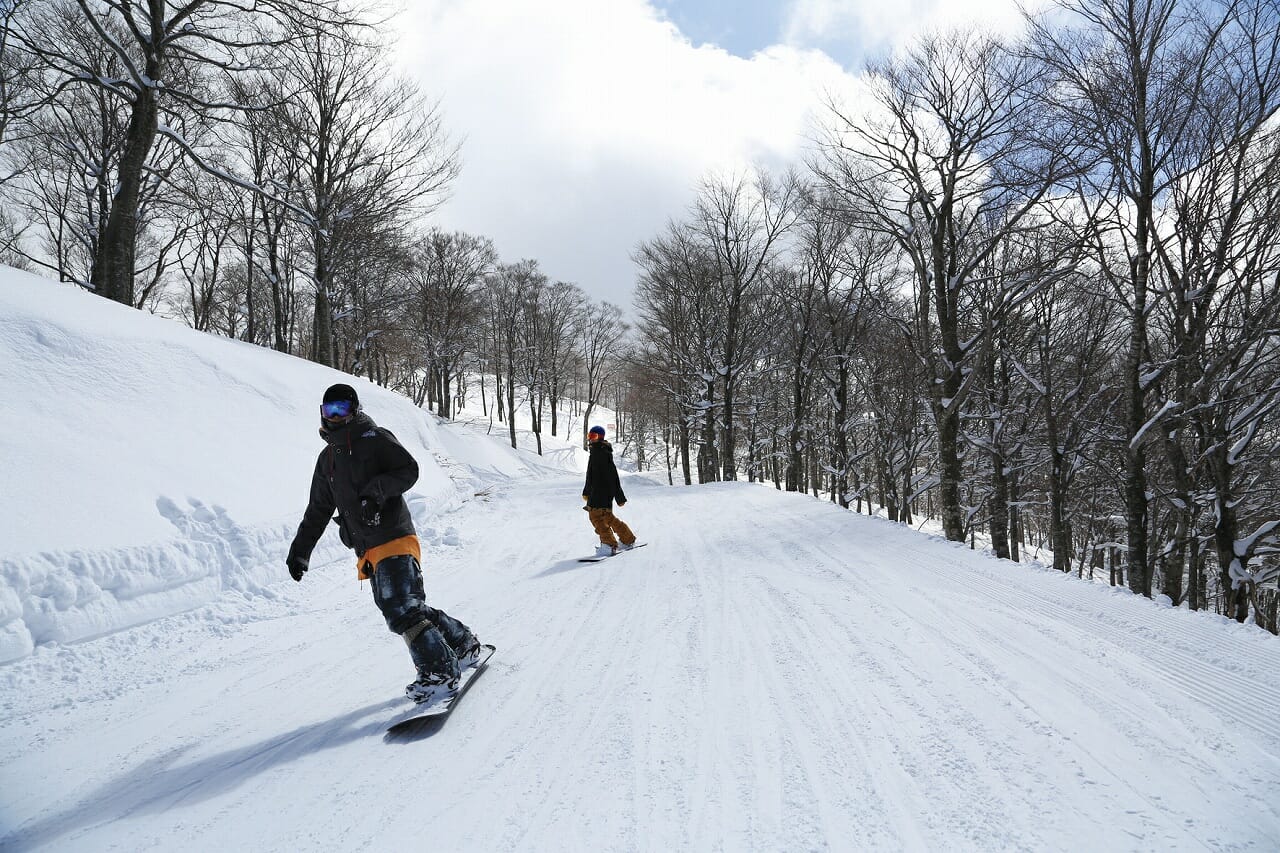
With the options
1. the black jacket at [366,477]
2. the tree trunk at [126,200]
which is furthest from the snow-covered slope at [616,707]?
the tree trunk at [126,200]

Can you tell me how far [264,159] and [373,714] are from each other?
25048 millimetres

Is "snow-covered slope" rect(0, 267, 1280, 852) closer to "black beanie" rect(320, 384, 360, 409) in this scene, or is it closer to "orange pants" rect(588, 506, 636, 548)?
"orange pants" rect(588, 506, 636, 548)

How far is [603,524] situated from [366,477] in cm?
481

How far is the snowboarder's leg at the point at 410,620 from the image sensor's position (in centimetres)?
336

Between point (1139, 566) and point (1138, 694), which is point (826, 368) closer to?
point (1139, 566)

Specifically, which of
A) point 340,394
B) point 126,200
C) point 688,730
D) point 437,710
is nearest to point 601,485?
point 340,394

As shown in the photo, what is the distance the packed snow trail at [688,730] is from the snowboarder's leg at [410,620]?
0.37m

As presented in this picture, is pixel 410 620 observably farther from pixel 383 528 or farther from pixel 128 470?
pixel 128 470

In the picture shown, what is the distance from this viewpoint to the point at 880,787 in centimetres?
239

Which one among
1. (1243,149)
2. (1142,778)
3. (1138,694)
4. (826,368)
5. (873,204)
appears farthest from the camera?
(826,368)

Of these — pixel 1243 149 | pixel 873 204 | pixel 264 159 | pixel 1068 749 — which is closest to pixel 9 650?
pixel 1068 749

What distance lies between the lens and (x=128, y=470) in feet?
18.3

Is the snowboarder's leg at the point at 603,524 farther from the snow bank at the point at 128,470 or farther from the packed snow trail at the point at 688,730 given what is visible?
the snow bank at the point at 128,470

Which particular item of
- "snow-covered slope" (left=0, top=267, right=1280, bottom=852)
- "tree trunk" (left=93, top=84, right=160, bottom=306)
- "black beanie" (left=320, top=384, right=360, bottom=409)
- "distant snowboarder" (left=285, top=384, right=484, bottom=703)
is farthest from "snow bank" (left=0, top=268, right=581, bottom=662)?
"black beanie" (left=320, top=384, right=360, bottom=409)
